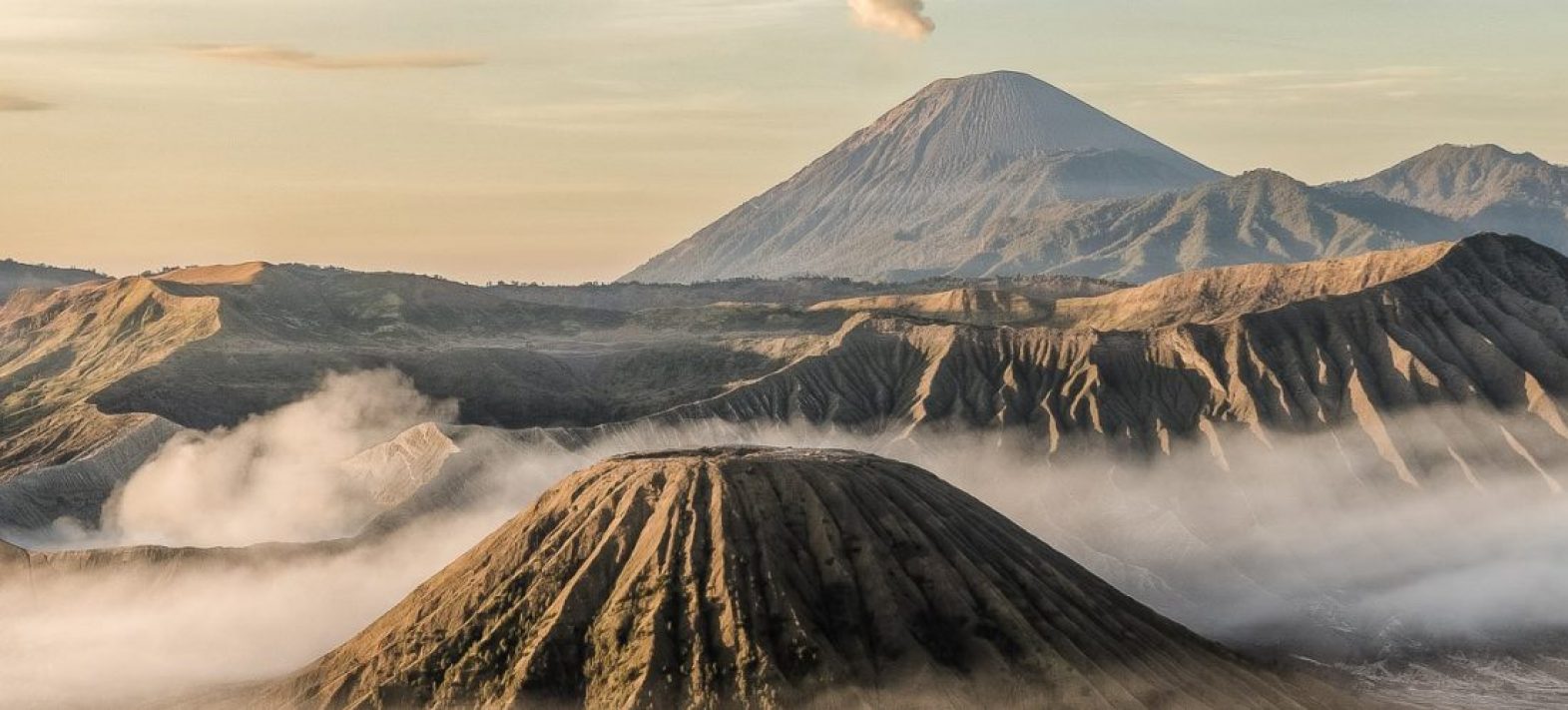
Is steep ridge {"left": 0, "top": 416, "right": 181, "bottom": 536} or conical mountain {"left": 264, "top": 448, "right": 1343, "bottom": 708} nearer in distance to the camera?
conical mountain {"left": 264, "top": 448, "right": 1343, "bottom": 708}

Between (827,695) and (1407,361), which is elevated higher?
(1407,361)

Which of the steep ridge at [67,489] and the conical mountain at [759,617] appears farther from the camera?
the steep ridge at [67,489]

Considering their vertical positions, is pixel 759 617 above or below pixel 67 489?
above

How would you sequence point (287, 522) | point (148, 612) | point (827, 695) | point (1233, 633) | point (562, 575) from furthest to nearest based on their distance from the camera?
point (287, 522), point (1233, 633), point (148, 612), point (562, 575), point (827, 695)

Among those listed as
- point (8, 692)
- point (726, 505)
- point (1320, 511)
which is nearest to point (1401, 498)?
point (1320, 511)

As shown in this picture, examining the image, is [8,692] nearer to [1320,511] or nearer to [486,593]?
[486,593]

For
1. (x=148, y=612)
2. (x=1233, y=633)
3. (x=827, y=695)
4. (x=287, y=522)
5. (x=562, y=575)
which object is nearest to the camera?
(x=827, y=695)

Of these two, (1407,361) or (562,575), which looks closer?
(562,575)

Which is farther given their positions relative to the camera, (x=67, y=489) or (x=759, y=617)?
(x=67, y=489)
